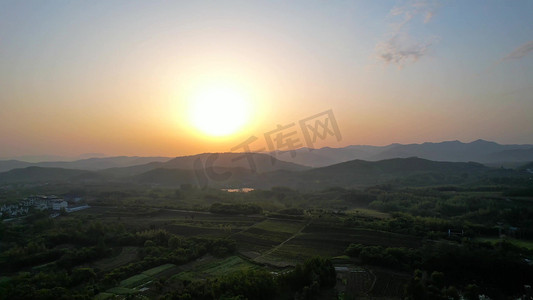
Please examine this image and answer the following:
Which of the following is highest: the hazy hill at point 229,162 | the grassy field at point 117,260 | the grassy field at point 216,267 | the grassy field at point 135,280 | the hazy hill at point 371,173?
the hazy hill at point 229,162

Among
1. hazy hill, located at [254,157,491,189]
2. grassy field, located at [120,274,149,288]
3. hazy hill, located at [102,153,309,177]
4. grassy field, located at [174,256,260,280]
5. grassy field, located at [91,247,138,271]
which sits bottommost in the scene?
grassy field, located at [174,256,260,280]

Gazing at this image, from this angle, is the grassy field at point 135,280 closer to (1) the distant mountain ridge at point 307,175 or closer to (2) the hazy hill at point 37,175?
(1) the distant mountain ridge at point 307,175

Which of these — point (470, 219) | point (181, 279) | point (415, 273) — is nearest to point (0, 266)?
point (181, 279)

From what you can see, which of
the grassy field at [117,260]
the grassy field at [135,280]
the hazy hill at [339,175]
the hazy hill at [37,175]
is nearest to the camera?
the grassy field at [135,280]

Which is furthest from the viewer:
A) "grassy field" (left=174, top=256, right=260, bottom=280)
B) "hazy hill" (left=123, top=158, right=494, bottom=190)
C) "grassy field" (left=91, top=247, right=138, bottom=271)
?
"hazy hill" (left=123, top=158, right=494, bottom=190)

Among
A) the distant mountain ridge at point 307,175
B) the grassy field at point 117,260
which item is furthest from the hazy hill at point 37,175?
the grassy field at point 117,260

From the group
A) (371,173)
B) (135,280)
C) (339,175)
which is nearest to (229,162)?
(339,175)

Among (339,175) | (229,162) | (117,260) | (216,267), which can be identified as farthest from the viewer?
(229,162)

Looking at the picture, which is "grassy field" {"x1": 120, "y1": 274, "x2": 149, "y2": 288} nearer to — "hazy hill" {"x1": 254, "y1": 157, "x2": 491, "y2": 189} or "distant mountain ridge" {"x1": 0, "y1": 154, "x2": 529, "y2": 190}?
"distant mountain ridge" {"x1": 0, "y1": 154, "x2": 529, "y2": 190}

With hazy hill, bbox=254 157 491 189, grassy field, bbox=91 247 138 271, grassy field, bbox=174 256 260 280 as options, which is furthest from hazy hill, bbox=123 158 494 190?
grassy field, bbox=91 247 138 271

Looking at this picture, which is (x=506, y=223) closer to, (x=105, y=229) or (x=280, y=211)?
(x=280, y=211)

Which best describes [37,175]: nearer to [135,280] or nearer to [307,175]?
[307,175]
